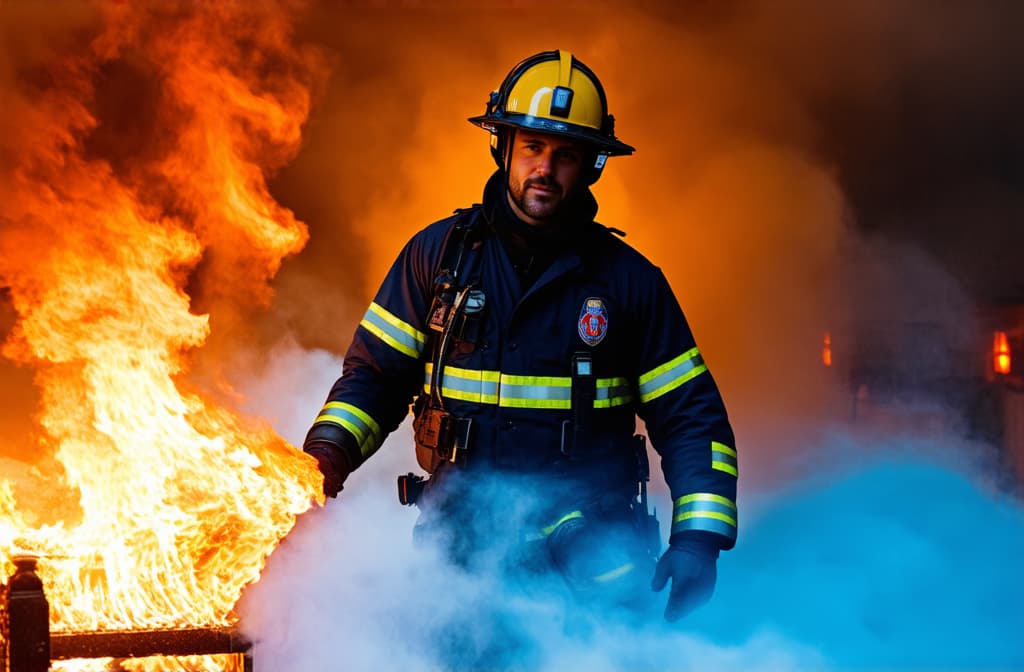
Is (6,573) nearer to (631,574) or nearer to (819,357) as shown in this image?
(631,574)

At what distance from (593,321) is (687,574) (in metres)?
0.92

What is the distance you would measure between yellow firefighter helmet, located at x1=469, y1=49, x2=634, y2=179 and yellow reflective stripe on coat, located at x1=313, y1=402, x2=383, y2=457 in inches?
41.9

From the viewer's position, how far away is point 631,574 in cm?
423

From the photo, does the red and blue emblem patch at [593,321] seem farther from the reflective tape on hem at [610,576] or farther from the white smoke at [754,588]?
the white smoke at [754,588]

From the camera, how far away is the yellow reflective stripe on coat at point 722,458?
425 centimetres

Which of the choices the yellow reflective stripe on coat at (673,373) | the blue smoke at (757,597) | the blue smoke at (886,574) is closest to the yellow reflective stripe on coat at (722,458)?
the yellow reflective stripe on coat at (673,373)

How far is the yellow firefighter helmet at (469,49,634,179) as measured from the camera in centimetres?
435

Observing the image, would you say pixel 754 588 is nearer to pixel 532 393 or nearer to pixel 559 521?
pixel 559 521

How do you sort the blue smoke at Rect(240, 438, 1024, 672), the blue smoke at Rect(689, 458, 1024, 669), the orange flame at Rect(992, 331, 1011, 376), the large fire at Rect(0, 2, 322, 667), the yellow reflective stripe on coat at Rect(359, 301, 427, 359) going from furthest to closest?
the orange flame at Rect(992, 331, 1011, 376) → the blue smoke at Rect(689, 458, 1024, 669) → the yellow reflective stripe on coat at Rect(359, 301, 427, 359) → the blue smoke at Rect(240, 438, 1024, 672) → the large fire at Rect(0, 2, 322, 667)

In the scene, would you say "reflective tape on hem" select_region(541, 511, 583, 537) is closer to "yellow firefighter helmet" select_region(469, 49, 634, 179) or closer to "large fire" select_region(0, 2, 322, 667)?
"large fire" select_region(0, 2, 322, 667)

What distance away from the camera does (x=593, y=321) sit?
429 centimetres

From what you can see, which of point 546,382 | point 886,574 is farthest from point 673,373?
point 886,574

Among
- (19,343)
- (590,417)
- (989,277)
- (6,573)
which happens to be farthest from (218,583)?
(989,277)

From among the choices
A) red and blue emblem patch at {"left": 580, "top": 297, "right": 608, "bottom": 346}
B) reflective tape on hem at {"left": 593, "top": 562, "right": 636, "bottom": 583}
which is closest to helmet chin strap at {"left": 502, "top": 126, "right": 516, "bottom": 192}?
red and blue emblem patch at {"left": 580, "top": 297, "right": 608, "bottom": 346}
